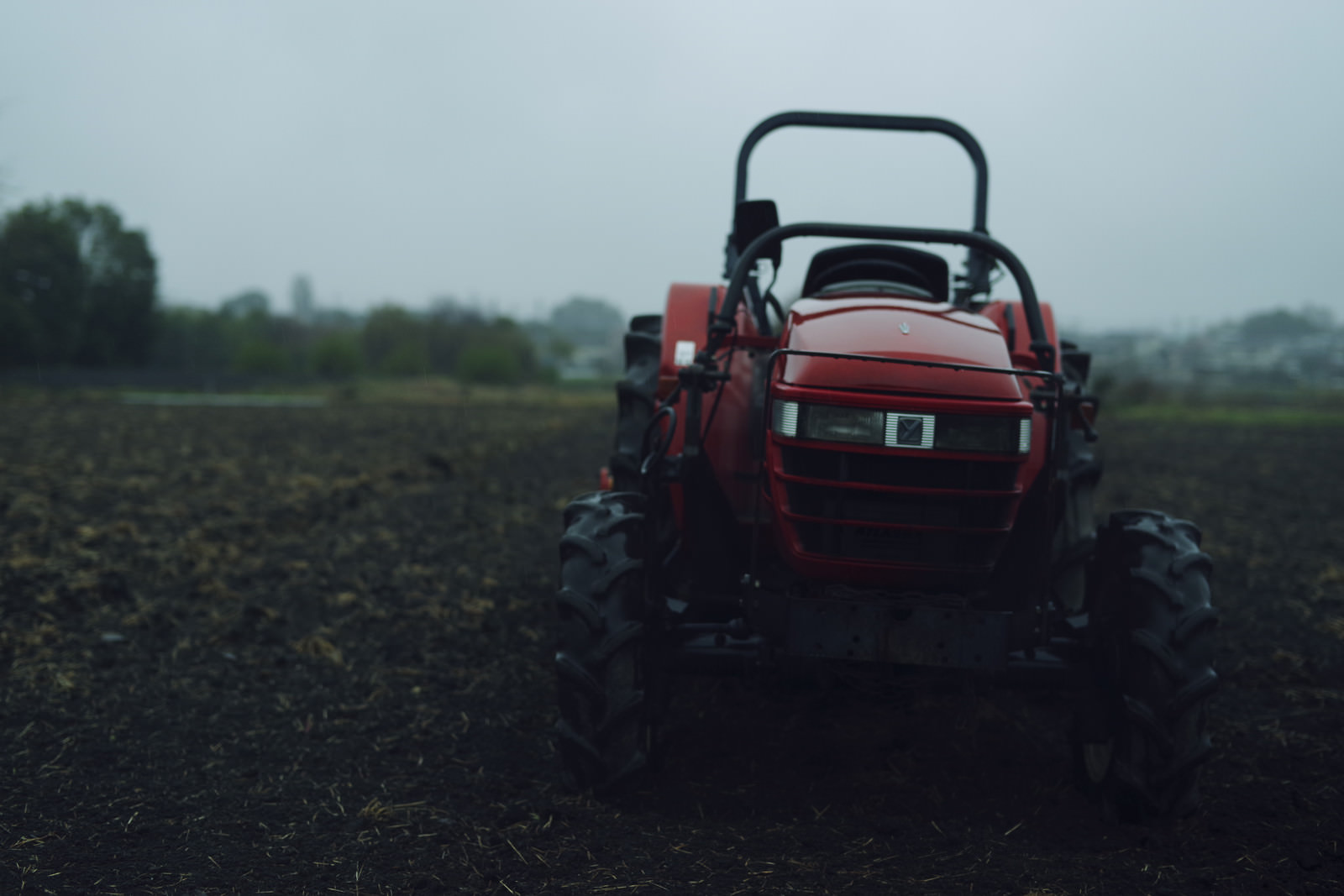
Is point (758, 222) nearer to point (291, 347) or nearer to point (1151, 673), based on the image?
point (1151, 673)

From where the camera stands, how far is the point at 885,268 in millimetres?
4160

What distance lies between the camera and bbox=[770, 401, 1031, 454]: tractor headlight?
10.1 feet

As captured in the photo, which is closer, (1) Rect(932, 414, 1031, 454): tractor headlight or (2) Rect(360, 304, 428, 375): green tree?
(1) Rect(932, 414, 1031, 454): tractor headlight

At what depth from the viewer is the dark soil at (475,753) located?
9.86 feet

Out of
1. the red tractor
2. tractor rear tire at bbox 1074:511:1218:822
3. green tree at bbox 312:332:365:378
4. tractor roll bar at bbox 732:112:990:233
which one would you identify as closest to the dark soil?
tractor rear tire at bbox 1074:511:1218:822

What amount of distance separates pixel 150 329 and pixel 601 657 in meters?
54.6

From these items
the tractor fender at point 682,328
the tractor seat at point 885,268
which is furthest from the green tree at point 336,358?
the tractor seat at point 885,268

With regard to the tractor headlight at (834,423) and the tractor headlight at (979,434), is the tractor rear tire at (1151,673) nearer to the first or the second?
the tractor headlight at (979,434)

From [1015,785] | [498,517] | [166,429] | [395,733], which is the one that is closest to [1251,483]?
[498,517]

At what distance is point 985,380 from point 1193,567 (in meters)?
0.96

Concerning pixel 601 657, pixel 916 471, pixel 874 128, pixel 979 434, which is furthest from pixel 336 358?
pixel 979 434

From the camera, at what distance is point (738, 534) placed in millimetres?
3797

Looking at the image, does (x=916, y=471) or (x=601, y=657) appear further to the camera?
(x=601, y=657)

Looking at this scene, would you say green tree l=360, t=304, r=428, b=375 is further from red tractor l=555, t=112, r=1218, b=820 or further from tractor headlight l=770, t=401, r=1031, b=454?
tractor headlight l=770, t=401, r=1031, b=454
